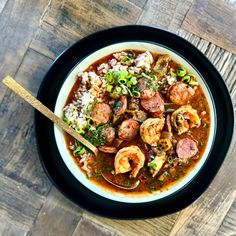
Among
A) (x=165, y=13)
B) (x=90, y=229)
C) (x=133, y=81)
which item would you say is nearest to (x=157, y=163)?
(x=133, y=81)

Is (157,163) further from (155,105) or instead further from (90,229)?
(90,229)

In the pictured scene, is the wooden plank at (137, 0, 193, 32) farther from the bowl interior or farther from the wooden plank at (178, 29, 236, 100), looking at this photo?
Result: the bowl interior

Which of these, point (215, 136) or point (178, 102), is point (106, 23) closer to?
point (178, 102)

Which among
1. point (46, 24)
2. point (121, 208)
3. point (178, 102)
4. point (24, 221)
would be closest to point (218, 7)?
point (178, 102)

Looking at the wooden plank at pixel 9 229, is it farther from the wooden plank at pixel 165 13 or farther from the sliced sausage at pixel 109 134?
the wooden plank at pixel 165 13

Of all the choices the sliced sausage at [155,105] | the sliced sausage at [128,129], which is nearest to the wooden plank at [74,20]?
the sliced sausage at [155,105]
